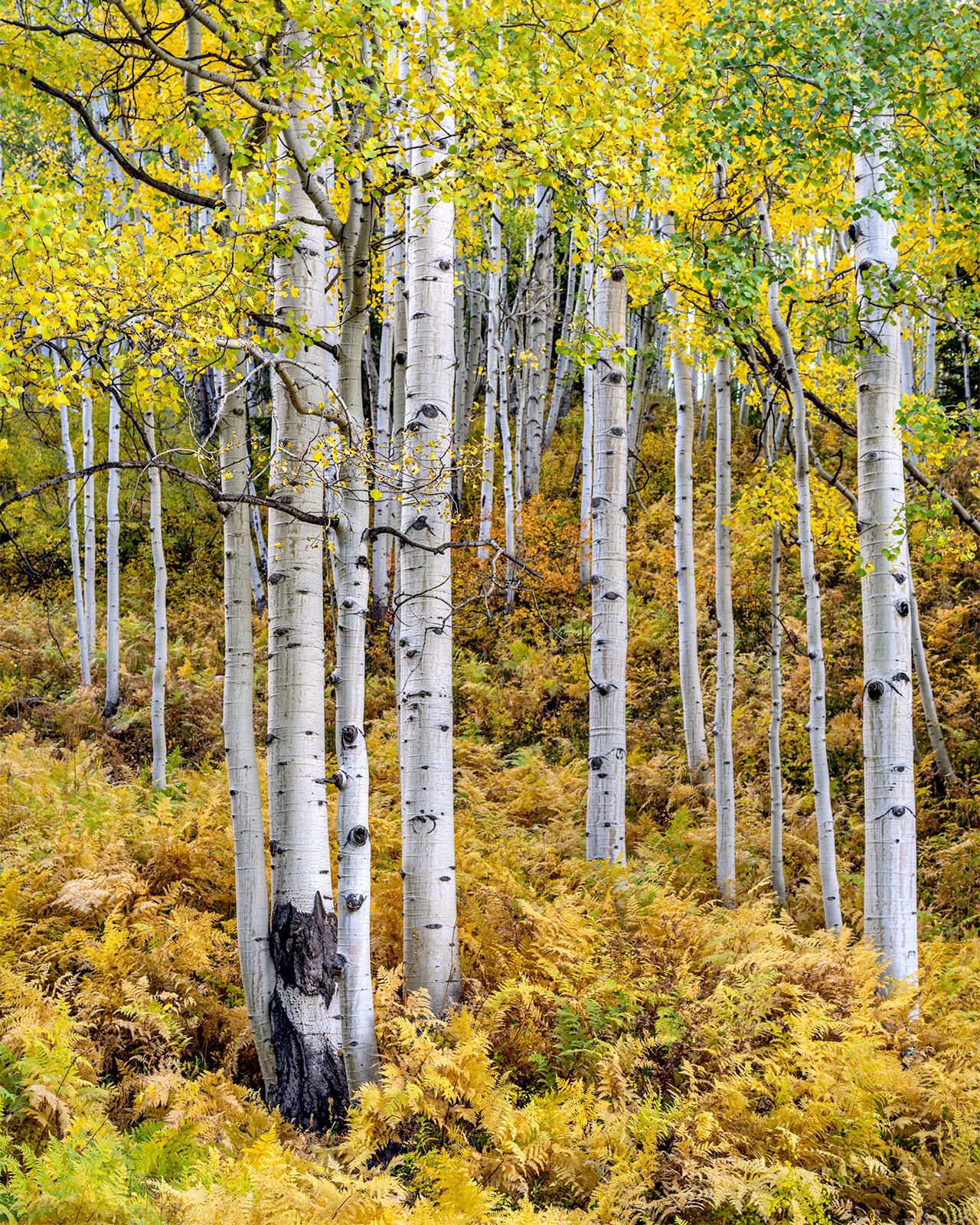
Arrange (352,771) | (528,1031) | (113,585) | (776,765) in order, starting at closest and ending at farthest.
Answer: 1. (352,771)
2. (528,1031)
3. (776,765)
4. (113,585)

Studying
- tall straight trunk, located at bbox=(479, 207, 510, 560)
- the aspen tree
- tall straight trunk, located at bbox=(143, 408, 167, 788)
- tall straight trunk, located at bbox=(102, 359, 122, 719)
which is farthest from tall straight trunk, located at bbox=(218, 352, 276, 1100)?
tall straight trunk, located at bbox=(479, 207, 510, 560)

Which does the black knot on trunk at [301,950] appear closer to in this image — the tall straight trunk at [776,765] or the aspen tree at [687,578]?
the tall straight trunk at [776,765]

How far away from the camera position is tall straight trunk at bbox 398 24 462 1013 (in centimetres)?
455

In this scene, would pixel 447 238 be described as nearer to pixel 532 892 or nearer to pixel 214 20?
pixel 214 20

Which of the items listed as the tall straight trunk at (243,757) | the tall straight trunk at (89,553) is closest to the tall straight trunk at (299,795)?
the tall straight trunk at (243,757)

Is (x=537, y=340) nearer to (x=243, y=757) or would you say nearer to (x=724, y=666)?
(x=724, y=666)

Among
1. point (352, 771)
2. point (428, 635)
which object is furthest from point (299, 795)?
point (428, 635)

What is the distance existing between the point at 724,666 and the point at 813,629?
1505 mm

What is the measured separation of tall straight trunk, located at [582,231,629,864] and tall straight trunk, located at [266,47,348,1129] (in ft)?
7.70

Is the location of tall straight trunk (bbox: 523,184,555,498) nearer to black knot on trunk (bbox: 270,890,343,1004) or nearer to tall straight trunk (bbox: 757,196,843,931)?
tall straight trunk (bbox: 757,196,843,931)

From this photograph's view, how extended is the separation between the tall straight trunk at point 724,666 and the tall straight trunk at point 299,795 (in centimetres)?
367

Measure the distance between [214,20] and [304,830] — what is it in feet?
13.9

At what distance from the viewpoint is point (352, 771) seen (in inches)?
164

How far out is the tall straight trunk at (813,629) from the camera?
5.95 metres
